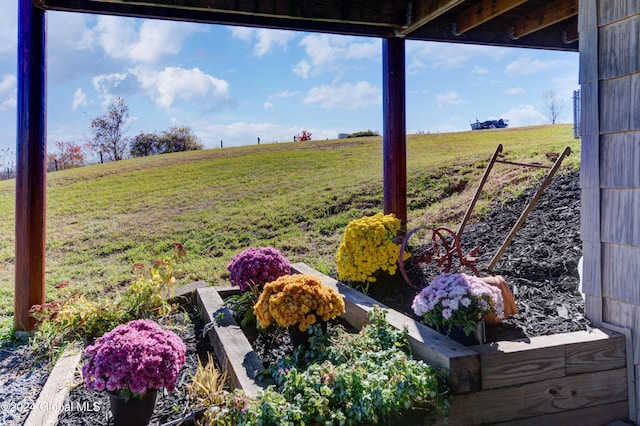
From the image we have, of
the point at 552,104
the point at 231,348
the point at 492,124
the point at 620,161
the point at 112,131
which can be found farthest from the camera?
the point at 552,104

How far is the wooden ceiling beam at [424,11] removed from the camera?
3.27 m

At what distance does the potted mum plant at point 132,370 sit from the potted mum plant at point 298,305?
55 centimetres

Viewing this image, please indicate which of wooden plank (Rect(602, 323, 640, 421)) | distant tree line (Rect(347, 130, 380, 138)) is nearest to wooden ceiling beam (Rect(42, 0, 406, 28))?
wooden plank (Rect(602, 323, 640, 421))

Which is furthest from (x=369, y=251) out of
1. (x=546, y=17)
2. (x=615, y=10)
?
(x=546, y=17)

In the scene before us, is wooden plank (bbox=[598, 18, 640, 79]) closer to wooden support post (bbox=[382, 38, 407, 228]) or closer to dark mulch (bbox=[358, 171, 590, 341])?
dark mulch (bbox=[358, 171, 590, 341])

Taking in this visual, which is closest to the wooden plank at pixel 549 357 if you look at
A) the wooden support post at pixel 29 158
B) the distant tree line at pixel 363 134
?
the wooden support post at pixel 29 158

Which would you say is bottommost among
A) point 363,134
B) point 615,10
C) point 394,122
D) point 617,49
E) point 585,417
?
point 585,417

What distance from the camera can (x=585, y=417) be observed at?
2.04 metres

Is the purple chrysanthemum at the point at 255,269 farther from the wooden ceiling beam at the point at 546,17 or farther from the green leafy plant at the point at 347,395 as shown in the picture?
the wooden ceiling beam at the point at 546,17

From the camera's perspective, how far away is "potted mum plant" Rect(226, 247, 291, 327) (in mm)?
3186

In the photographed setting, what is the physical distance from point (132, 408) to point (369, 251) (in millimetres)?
1906

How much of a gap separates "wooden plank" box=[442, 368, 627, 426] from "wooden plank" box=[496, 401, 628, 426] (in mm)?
15

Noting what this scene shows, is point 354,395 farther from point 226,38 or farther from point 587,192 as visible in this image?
point 226,38

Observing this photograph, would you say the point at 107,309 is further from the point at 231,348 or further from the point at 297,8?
the point at 297,8
